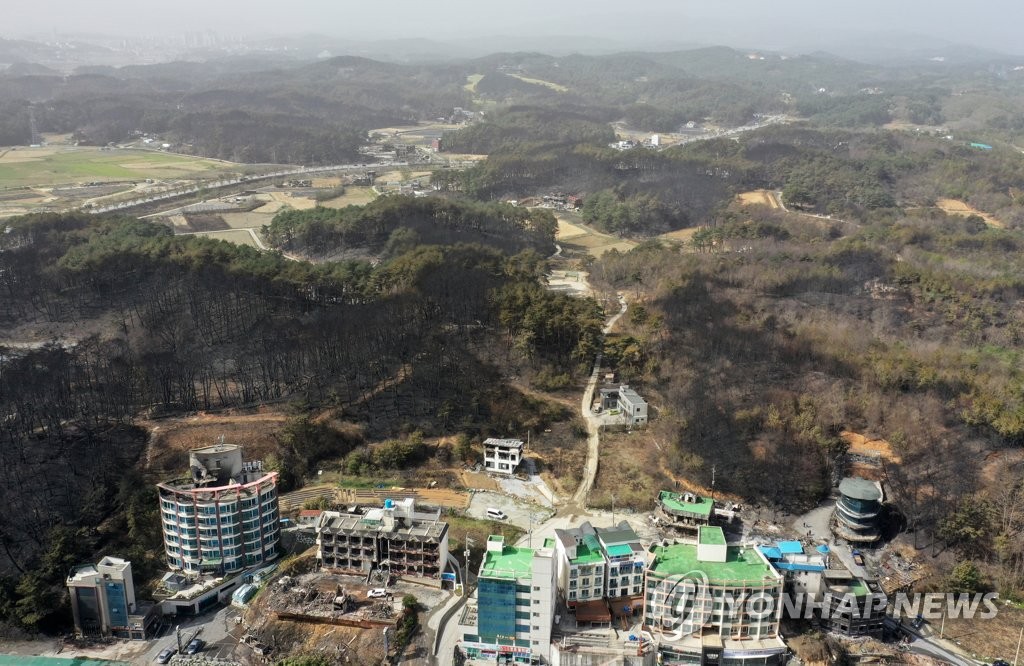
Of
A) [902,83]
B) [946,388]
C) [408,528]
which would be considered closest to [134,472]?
[408,528]

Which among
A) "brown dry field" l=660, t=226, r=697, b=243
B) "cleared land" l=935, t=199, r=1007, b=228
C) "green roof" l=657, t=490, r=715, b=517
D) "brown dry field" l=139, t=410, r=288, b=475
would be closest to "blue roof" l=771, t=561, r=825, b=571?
"green roof" l=657, t=490, r=715, b=517

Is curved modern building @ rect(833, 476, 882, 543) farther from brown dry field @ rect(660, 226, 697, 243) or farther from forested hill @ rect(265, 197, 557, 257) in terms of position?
brown dry field @ rect(660, 226, 697, 243)

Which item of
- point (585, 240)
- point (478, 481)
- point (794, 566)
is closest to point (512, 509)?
point (478, 481)

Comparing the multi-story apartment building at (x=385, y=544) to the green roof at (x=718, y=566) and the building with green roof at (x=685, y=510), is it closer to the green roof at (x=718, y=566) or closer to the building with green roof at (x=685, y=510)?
the green roof at (x=718, y=566)

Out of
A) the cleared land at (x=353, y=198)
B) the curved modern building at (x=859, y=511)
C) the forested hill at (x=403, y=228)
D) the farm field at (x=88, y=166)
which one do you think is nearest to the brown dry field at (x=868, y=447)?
the curved modern building at (x=859, y=511)

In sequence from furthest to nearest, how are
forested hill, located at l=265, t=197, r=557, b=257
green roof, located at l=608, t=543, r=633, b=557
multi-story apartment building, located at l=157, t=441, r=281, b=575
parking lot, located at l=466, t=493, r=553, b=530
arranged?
forested hill, located at l=265, t=197, r=557, b=257 < parking lot, located at l=466, t=493, r=553, b=530 < multi-story apartment building, located at l=157, t=441, r=281, b=575 < green roof, located at l=608, t=543, r=633, b=557

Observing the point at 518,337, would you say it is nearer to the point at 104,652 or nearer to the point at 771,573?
the point at 771,573
